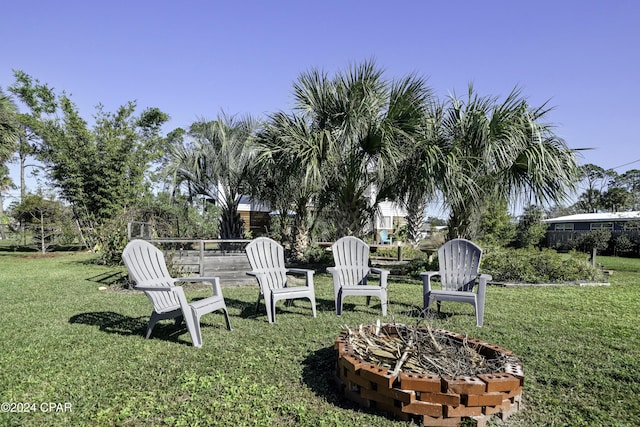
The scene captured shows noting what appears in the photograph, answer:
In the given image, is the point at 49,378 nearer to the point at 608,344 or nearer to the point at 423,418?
the point at 423,418

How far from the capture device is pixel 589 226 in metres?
22.3

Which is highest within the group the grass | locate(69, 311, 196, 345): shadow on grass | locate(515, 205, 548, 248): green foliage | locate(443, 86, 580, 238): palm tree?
locate(443, 86, 580, 238): palm tree

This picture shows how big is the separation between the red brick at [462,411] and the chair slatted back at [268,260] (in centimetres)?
340

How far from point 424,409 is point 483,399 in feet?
1.26

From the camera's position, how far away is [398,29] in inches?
372

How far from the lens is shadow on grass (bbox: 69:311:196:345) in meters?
4.36

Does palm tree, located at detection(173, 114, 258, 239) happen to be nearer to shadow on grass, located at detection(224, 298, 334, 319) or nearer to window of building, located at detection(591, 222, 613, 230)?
shadow on grass, located at detection(224, 298, 334, 319)

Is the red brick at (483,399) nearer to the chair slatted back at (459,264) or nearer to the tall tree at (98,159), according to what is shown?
the chair slatted back at (459,264)

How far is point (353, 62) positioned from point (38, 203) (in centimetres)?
1442

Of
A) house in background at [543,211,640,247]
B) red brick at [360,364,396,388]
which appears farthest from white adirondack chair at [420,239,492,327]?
house in background at [543,211,640,247]

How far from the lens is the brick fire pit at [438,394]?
2295 millimetres

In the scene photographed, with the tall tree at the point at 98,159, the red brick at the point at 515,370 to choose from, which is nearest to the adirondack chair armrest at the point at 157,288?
the red brick at the point at 515,370

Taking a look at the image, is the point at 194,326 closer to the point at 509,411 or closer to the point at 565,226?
the point at 509,411

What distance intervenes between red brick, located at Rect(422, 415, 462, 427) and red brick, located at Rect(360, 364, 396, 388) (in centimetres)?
30
